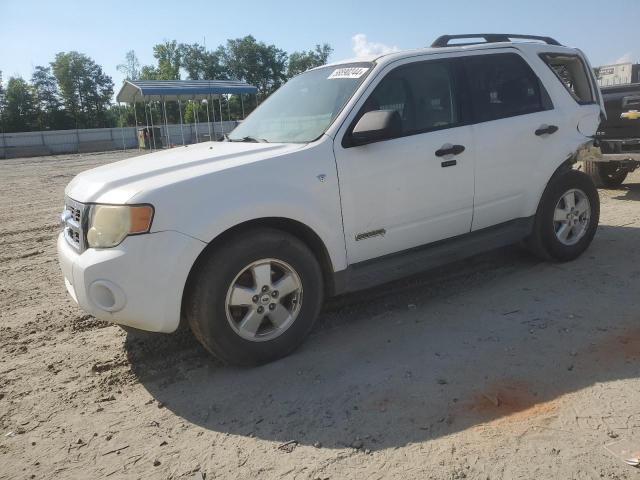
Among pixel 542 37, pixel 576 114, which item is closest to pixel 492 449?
pixel 576 114

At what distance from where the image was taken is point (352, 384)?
3.08m

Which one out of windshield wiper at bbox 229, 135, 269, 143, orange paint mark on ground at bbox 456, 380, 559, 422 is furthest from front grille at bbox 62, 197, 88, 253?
orange paint mark on ground at bbox 456, 380, 559, 422

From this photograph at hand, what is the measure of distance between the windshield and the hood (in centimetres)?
24

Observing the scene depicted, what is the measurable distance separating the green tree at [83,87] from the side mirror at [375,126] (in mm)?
82087

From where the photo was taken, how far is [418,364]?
3.27m

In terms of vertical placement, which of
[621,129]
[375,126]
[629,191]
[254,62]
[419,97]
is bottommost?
[629,191]

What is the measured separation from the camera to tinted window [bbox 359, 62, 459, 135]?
3.84 metres

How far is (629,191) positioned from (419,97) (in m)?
6.22

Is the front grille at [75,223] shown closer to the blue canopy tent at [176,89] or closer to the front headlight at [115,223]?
the front headlight at [115,223]

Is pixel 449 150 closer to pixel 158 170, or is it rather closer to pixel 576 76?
pixel 158 170

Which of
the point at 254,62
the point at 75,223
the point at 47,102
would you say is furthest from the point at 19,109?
the point at 75,223

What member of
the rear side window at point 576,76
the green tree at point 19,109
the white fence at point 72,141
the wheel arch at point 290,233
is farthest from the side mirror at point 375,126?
the green tree at point 19,109

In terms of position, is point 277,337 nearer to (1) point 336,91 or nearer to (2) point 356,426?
(2) point 356,426

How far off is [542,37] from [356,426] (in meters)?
4.40
